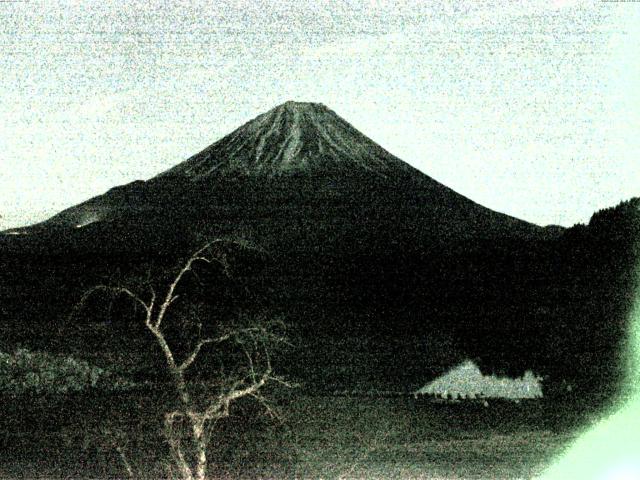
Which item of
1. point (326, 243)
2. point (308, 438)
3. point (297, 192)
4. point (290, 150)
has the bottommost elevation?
point (308, 438)

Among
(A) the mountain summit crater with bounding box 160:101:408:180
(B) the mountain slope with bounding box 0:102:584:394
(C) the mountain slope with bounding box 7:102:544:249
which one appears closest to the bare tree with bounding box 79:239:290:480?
(B) the mountain slope with bounding box 0:102:584:394

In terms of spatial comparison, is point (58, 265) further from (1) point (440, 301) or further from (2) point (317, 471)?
(2) point (317, 471)

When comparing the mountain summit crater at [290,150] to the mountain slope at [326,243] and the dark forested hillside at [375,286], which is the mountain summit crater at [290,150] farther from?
the dark forested hillside at [375,286]

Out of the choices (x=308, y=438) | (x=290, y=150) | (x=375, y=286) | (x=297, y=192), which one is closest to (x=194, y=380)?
(x=308, y=438)

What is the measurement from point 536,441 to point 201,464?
7.32 metres

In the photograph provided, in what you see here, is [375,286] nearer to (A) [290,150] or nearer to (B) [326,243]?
(B) [326,243]

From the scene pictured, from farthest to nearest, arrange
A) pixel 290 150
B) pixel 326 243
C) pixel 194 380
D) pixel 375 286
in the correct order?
pixel 290 150 → pixel 326 243 → pixel 375 286 → pixel 194 380

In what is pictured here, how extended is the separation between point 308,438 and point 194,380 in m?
4.57

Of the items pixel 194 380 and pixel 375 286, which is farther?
pixel 375 286

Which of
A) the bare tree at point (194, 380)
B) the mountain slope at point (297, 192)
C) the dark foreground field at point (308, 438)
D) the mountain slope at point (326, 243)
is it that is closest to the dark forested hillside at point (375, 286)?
the mountain slope at point (326, 243)

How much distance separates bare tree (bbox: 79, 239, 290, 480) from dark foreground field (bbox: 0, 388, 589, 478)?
52cm

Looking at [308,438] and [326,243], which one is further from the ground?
[326,243]

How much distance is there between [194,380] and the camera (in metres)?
17.6

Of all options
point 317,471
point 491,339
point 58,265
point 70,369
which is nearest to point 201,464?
point 317,471
